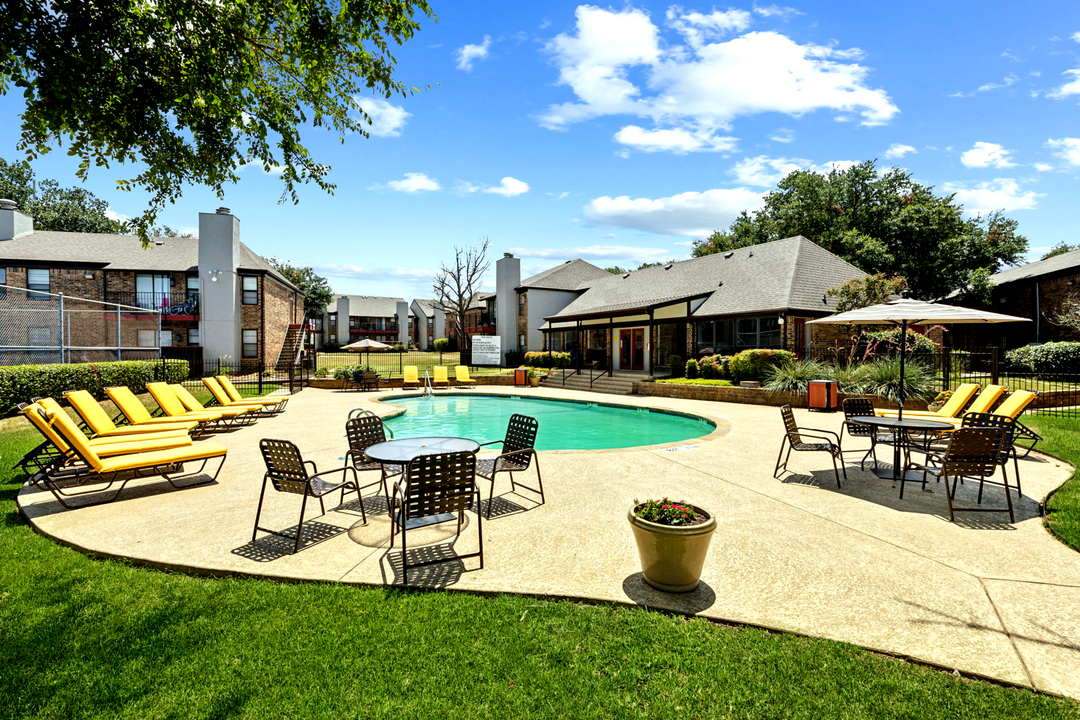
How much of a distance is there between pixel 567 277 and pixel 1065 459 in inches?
1359

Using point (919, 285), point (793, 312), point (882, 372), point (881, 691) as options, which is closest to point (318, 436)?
point (881, 691)

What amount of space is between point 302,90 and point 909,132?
17.9m

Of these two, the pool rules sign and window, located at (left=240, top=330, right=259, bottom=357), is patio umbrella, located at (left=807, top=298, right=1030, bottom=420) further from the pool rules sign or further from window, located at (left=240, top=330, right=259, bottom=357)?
window, located at (left=240, top=330, right=259, bottom=357)

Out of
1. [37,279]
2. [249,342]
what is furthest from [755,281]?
[37,279]

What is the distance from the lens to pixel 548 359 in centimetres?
3294

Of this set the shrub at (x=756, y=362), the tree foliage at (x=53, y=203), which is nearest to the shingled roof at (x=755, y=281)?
the shrub at (x=756, y=362)

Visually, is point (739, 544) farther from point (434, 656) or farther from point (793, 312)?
point (793, 312)

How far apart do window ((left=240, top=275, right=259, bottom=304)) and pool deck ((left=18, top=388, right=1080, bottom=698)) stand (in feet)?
85.2

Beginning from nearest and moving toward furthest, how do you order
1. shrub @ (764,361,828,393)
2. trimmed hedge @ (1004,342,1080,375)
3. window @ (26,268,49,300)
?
shrub @ (764,361,828,393) < trimmed hedge @ (1004,342,1080,375) < window @ (26,268,49,300)

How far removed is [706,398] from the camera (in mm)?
18859

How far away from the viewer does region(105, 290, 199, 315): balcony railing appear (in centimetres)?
Answer: 2864

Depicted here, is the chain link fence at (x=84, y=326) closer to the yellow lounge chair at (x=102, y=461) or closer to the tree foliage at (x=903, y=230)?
the yellow lounge chair at (x=102, y=461)

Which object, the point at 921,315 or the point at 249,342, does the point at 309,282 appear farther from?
the point at 921,315

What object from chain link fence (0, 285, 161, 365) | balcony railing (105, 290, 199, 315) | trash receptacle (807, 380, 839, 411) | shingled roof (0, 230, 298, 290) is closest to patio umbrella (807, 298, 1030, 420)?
trash receptacle (807, 380, 839, 411)
